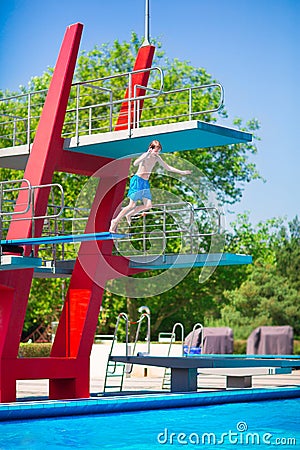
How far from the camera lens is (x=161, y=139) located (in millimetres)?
14117

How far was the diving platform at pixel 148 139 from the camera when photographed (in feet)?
44.5

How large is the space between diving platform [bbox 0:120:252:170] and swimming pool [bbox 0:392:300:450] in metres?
4.06

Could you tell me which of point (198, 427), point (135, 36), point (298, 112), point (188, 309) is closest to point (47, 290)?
point (188, 309)

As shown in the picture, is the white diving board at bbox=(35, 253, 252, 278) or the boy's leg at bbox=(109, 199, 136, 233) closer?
the boy's leg at bbox=(109, 199, 136, 233)

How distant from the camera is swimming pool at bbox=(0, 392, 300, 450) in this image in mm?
11344

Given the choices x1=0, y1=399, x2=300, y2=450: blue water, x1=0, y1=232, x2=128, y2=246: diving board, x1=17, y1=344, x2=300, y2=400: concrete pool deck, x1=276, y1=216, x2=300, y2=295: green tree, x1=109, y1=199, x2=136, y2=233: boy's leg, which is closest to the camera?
x1=0, y1=399, x2=300, y2=450: blue water

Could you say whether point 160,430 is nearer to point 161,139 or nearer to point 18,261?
point 18,261

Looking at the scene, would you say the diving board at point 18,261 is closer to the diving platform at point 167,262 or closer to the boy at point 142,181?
the boy at point 142,181

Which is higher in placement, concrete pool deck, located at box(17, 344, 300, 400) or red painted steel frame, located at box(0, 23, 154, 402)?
red painted steel frame, located at box(0, 23, 154, 402)

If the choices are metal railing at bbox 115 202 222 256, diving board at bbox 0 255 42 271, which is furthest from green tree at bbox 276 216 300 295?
diving board at bbox 0 255 42 271

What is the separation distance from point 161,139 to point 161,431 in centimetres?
442

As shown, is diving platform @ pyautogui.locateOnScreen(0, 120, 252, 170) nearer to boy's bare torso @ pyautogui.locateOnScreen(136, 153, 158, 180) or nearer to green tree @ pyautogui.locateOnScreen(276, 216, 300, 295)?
boy's bare torso @ pyautogui.locateOnScreen(136, 153, 158, 180)

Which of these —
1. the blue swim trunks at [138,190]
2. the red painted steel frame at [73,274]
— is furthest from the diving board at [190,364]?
the blue swim trunks at [138,190]

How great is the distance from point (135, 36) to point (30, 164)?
22083 mm
